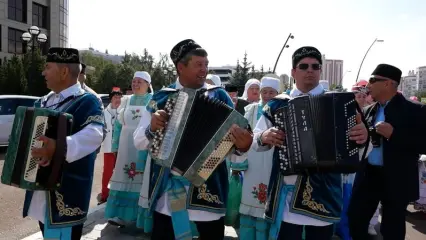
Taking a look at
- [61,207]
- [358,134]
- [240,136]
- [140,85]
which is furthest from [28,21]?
[358,134]

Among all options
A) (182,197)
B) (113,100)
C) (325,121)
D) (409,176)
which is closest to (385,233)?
(409,176)

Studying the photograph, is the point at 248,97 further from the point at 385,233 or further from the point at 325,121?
the point at 325,121

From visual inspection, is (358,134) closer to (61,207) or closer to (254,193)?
(61,207)

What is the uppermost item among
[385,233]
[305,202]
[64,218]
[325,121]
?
[325,121]

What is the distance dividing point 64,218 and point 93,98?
36.2 inches

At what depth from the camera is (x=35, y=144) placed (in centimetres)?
258

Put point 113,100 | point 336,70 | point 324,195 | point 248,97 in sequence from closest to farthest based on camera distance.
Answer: point 324,195, point 248,97, point 113,100, point 336,70

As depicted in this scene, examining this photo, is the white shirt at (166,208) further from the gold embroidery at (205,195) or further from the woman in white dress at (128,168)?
the woman in white dress at (128,168)

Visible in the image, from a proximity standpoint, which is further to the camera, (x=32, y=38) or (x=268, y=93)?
(x=32, y=38)

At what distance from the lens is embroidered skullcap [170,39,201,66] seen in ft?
Answer: 9.92

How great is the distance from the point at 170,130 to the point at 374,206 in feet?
9.31

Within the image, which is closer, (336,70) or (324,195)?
(324,195)

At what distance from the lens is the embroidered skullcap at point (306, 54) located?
2963 mm

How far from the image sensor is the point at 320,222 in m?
2.81
